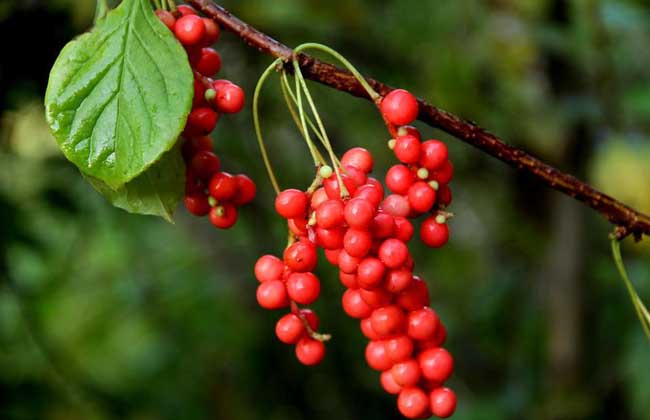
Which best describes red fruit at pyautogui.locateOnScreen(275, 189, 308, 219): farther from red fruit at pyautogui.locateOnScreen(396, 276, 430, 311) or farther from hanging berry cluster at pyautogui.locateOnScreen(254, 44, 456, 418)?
red fruit at pyautogui.locateOnScreen(396, 276, 430, 311)

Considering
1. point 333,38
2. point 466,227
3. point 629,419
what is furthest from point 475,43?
point 466,227

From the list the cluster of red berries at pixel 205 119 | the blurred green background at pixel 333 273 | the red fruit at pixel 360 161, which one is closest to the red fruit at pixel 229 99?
the cluster of red berries at pixel 205 119

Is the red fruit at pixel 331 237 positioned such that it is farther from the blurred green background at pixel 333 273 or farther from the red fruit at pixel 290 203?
the blurred green background at pixel 333 273

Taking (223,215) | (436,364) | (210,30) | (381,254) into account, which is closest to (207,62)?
(210,30)

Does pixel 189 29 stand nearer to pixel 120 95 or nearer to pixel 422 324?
pixel 120 95

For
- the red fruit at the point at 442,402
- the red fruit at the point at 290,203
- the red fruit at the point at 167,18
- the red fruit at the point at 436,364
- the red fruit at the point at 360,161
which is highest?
the red fruit at the point at 167,18

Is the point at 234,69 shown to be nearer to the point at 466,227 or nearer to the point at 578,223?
the point at 578,223
